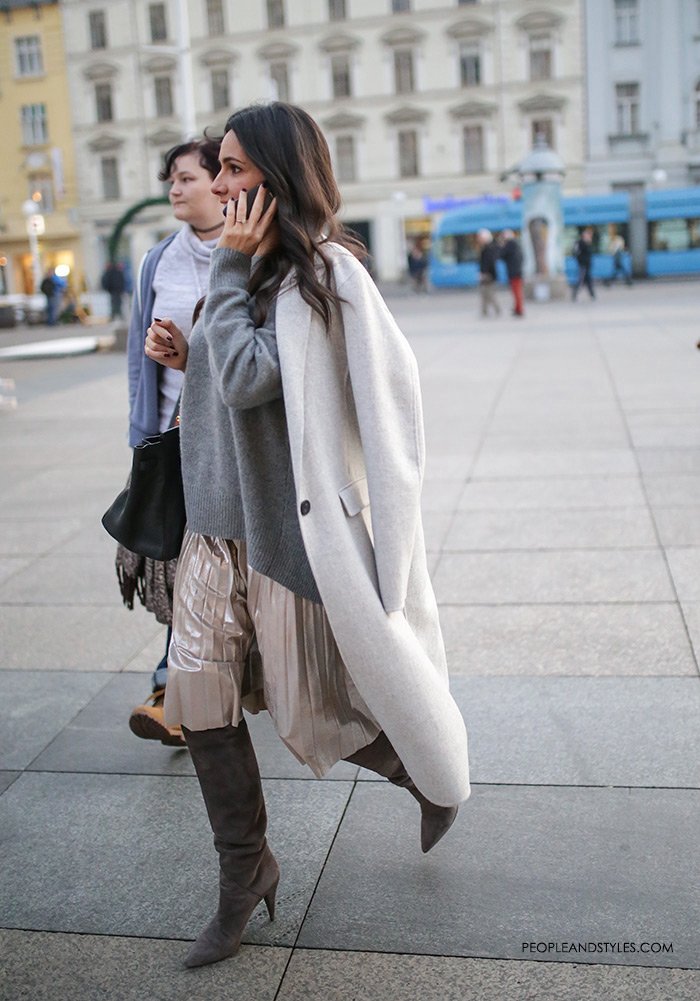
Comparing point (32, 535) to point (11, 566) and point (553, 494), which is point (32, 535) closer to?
point (11, 566)

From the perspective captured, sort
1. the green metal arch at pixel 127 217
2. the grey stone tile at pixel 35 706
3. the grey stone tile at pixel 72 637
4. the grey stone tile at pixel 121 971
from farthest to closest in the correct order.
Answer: the green metal arch at pixel 127 217
the grey stone tile at pixel 72 637
the grey stone tile at pixel 35 706
the grey stone tile at pixel 121 971

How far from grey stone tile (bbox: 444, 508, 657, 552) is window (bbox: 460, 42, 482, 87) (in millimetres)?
45773

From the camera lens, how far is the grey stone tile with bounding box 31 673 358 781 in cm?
353

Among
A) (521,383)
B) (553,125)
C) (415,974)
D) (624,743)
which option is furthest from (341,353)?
(553,125)

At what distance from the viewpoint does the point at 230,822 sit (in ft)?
8.51

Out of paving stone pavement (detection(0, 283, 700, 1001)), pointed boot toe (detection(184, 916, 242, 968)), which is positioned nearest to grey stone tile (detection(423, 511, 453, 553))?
paving stone pavement (detection(0, 283, 700, 1001))

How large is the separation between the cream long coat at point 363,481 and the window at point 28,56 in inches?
2200

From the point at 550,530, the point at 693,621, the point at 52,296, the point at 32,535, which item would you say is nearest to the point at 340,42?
the point at 52,296

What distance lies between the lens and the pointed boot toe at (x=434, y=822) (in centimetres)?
281

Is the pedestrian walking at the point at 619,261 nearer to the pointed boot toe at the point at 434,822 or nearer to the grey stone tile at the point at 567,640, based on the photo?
the grey stone tile at the point at 567,640

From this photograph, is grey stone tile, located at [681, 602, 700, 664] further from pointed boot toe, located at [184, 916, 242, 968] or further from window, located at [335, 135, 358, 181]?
window, located at [335, 135, 358, 181]

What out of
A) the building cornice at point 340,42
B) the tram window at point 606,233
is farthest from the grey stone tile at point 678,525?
the building cornice at point 340,42

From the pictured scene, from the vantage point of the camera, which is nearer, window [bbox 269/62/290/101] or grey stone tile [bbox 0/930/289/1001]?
grey stone tile [bbox 0/930/289/1001]

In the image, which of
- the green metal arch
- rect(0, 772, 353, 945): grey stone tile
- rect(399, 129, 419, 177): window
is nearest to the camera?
rect(0, 772, 353, 945): grey stone tile
